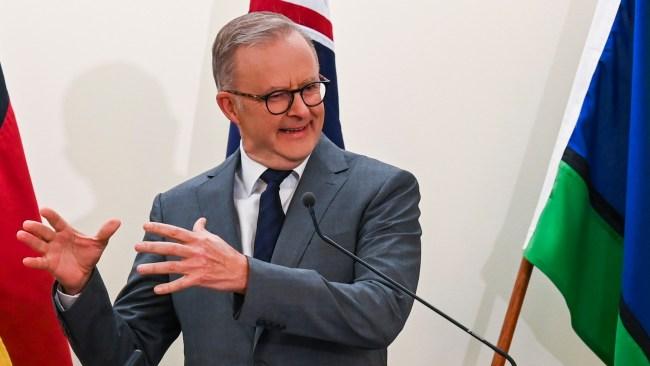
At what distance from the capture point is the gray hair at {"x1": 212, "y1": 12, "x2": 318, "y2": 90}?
1.79m

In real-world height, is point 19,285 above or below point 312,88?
below

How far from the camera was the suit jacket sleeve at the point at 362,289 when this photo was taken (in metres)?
1.57

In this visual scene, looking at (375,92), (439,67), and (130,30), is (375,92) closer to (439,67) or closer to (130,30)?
(439,67)

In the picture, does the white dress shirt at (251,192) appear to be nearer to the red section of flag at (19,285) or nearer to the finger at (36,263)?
the finger at (36,263)

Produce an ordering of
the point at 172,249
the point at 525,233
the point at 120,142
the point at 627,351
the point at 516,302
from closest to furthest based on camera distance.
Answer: the point at 172,249, the point at 627,351, the point at 516,302, the point at 525,233, the point at 120,142

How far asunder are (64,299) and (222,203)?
0.35m

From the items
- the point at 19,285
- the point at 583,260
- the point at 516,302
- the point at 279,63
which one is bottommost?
the point at 19,285

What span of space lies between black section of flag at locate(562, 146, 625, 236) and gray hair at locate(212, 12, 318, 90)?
2.68ft

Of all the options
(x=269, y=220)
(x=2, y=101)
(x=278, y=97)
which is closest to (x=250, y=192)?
(x=269, y=220)

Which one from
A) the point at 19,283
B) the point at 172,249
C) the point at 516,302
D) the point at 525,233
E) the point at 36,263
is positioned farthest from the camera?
the point at 525,233

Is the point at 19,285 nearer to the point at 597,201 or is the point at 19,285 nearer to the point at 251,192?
the point at 251,192

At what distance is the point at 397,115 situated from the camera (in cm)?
292

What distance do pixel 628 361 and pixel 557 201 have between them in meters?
0.42

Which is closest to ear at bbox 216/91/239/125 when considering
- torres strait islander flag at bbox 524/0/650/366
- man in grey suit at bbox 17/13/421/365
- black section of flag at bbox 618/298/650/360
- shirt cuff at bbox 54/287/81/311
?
man in grey suit at bbox 17/13/421/365
